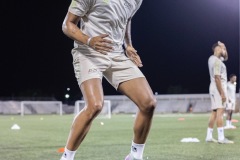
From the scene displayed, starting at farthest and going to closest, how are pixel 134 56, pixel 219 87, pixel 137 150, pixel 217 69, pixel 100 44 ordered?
pixel 217 69 → pixel 219 87 → pixel 134 56 → pixel 137 150 → pixel 100 44

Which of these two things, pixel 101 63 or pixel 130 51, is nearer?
pixel 101 63

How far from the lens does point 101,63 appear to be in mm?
4957

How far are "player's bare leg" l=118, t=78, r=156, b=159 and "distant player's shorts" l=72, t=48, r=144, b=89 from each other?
0.09 metres

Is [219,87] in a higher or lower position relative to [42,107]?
higher

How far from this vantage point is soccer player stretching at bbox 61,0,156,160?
4723 mm

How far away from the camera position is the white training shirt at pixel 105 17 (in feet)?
16.0

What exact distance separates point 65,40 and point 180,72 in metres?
20.9

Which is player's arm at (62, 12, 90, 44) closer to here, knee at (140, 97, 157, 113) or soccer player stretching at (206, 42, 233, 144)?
knee at (140, 97, 157, 113)

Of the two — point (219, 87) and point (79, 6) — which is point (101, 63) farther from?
point (219, 87)

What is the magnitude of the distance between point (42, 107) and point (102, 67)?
41.5 m

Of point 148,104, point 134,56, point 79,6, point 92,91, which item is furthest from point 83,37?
point 148,104

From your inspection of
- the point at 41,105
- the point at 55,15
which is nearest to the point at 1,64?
the point at 55,15

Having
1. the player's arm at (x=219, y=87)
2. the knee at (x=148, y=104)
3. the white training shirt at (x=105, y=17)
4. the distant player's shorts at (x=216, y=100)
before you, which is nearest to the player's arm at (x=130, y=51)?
the white training shirt at (x=105, y=17)

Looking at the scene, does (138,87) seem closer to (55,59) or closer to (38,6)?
(38,6)
